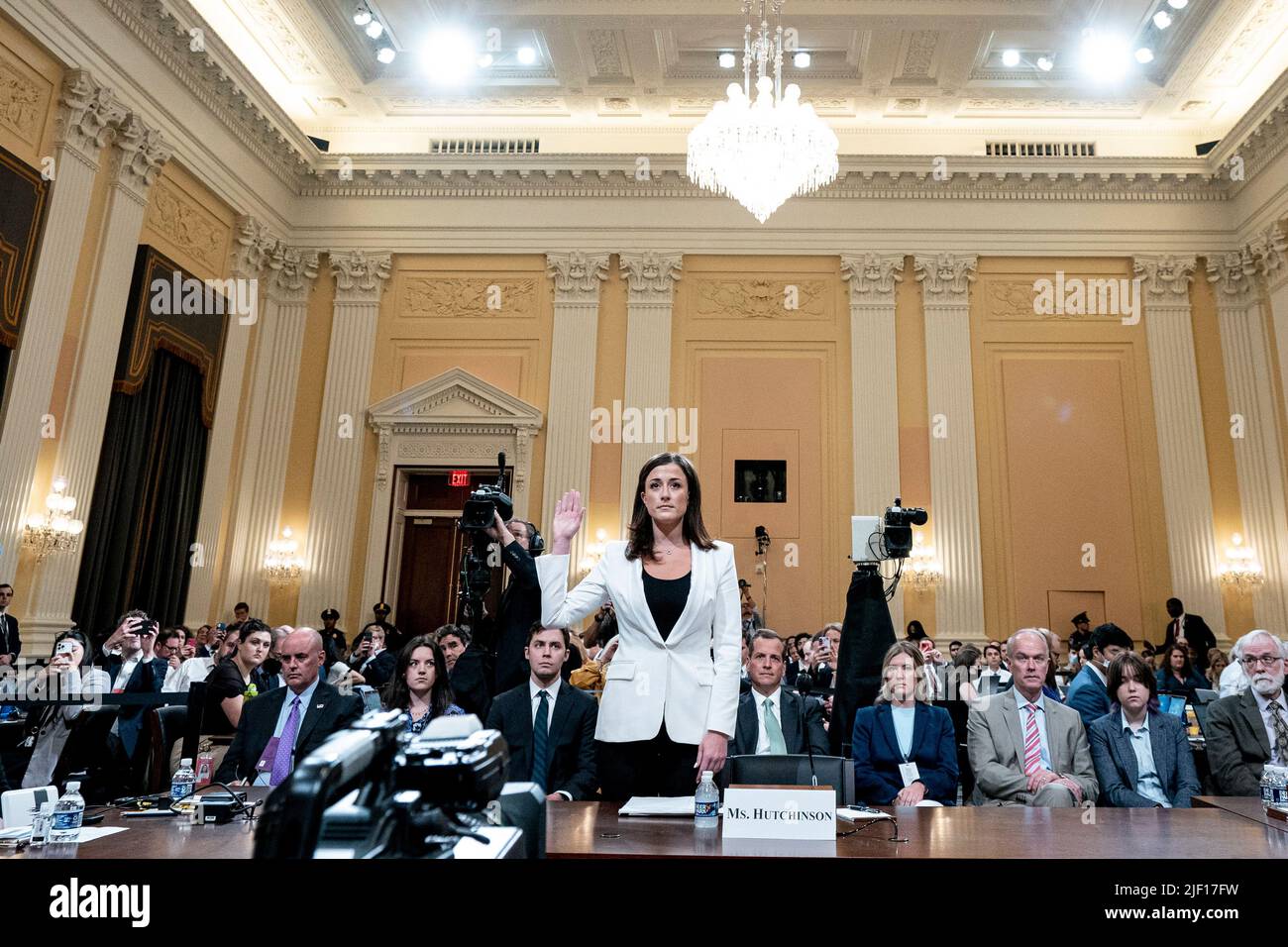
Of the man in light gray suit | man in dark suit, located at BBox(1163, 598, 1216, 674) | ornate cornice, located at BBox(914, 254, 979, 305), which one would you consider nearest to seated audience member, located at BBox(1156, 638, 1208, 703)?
the man in light gray suit

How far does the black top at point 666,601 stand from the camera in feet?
7.84

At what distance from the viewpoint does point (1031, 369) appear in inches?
472

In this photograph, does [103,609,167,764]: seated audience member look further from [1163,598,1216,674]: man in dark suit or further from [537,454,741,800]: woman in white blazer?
[1163,598,1216,674]: man in dark suit

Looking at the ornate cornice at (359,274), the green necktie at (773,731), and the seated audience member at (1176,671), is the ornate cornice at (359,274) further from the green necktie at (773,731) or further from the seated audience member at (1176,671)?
the seated audience member at (1176,671)

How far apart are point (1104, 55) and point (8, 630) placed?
14213mm

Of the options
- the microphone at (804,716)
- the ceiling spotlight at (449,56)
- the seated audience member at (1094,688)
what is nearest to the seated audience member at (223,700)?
the microphone at (804,716)

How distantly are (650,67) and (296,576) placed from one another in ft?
28.4

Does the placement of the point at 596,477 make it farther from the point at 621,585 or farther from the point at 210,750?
the point at 621,585

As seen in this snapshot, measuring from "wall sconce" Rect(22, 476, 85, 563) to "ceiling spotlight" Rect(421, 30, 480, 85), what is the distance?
7288 millimetres

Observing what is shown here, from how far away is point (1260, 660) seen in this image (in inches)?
158

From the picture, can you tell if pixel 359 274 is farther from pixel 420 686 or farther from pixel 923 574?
pixel 420 686

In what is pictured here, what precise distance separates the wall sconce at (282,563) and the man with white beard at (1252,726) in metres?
10.7

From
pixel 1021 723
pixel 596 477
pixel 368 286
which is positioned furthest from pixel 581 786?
pixel 368 286
